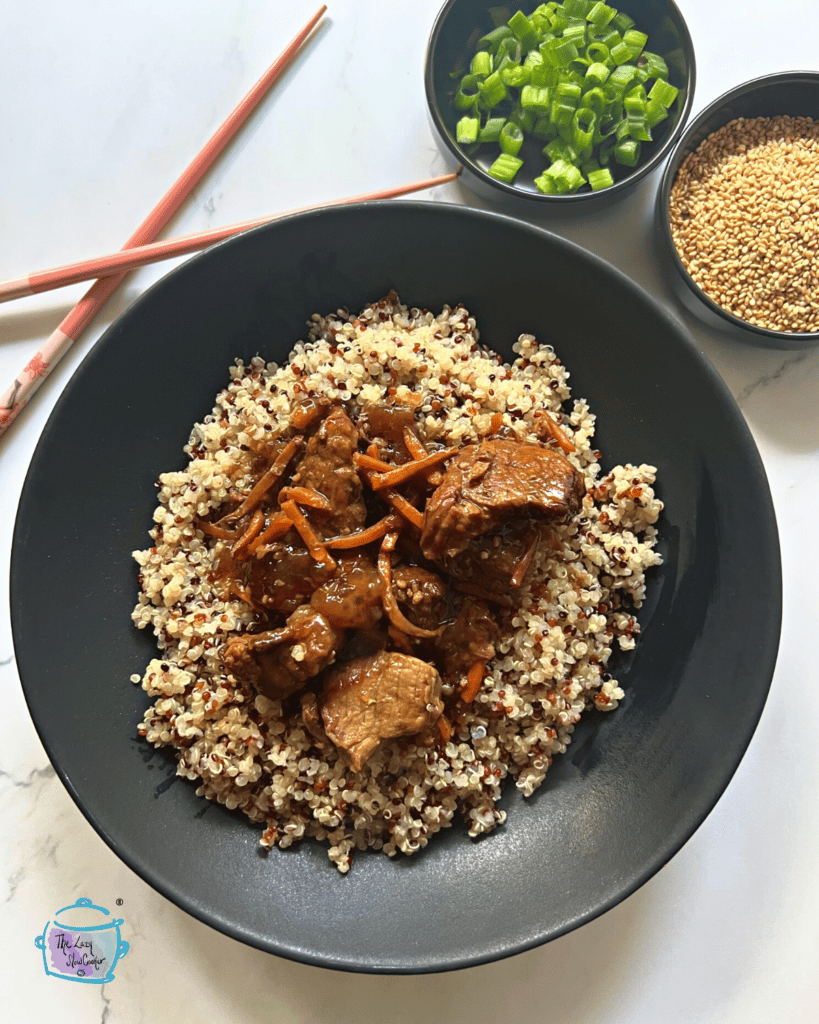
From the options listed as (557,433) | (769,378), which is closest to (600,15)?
(769,378)

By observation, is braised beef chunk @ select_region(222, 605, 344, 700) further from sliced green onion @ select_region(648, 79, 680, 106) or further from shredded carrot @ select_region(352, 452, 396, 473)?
sliced green onion @ select_region(648, 79, 680, 106)

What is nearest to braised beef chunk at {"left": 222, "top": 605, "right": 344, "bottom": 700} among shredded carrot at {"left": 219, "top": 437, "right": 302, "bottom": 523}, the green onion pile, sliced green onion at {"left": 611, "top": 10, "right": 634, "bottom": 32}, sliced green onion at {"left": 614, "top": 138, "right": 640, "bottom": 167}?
shredded carrot at {"left": 219, "top": 437, "right": 302, "bottom": 523}

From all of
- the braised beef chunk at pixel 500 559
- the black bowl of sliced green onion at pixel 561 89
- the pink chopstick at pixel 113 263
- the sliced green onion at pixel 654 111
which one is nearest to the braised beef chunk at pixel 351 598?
the braised beef chunk at pixel 500 559

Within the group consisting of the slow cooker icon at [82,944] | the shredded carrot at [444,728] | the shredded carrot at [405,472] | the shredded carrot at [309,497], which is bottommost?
the slow cooker icon at [82,944]

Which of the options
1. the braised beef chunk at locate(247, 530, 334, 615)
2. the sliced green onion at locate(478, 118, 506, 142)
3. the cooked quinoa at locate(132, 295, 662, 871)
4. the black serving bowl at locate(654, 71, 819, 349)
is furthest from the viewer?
the sliced green onion at locate(478, 118, 506, 142)

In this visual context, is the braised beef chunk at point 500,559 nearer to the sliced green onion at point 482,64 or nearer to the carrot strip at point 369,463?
the carrot strip at point 369,463

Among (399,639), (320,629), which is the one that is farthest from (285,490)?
(399,639)

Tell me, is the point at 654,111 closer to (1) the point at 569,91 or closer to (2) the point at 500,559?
(1) the point at 569,91
